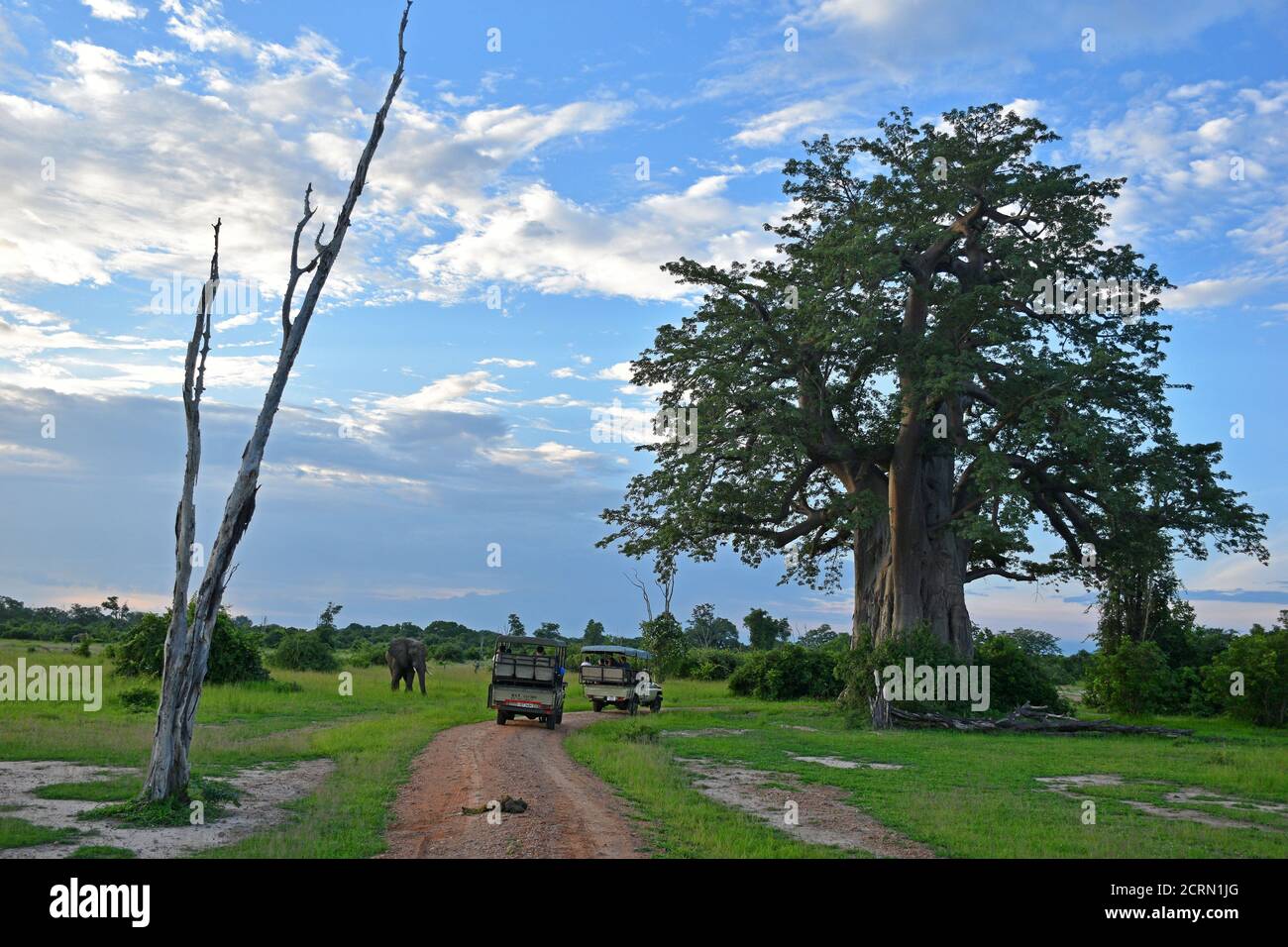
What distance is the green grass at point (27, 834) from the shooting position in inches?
356

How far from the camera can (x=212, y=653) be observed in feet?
106

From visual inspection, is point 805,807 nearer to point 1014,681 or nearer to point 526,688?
point 526,688

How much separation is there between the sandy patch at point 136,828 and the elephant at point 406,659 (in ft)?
74.3

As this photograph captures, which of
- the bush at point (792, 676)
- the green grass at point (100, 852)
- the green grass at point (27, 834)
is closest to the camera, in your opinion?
the green grass at point (100, 852)

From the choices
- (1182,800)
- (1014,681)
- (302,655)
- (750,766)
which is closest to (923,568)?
(1014,681)

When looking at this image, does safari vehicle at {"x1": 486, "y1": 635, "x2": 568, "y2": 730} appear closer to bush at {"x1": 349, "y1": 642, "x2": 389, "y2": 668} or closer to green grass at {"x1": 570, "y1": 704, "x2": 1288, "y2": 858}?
green grass at {"x1": 570, "y1": 704, "x2": 1288, "y2": 858}

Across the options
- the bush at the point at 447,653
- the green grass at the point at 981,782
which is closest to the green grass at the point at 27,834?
the green grass at the point at 981,782

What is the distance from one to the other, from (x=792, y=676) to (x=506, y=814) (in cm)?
3372

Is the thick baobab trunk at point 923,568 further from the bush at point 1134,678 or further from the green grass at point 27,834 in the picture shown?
the green grass at point 27,834

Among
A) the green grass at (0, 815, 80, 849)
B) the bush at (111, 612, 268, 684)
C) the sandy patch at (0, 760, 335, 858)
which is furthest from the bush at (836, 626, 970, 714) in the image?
the green grass at (0, 815, 80, 849)
